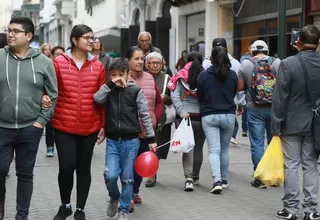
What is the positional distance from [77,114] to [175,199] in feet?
7.11

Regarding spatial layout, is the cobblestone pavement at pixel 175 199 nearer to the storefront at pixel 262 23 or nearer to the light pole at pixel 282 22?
the light pole at pixel 282 22

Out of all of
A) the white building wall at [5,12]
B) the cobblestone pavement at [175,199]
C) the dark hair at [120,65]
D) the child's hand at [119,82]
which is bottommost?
the cobblestone pavement at [175,199]

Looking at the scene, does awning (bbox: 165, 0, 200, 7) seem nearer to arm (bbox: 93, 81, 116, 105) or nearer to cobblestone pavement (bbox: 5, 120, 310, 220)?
cobblestone pavement (bbox: 5, 120, 310, 220)

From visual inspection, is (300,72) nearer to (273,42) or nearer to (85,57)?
(85,57)

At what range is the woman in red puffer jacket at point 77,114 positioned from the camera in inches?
263

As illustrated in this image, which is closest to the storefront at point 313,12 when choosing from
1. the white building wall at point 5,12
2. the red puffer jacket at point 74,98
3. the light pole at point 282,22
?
the light pole at point 282,22

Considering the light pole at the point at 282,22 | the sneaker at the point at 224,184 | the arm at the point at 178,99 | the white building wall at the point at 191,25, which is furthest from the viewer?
the white building wall at the point at 191,25

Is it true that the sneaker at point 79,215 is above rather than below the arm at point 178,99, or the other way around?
below

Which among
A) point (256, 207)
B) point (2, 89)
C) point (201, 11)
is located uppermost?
point (201, 11)

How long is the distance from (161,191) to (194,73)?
1.55 meters

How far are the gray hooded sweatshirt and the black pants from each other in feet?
1.44

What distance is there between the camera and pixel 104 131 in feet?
22.7

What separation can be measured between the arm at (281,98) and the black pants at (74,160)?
1832 mm

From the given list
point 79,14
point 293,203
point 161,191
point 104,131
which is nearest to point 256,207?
point 293,203
